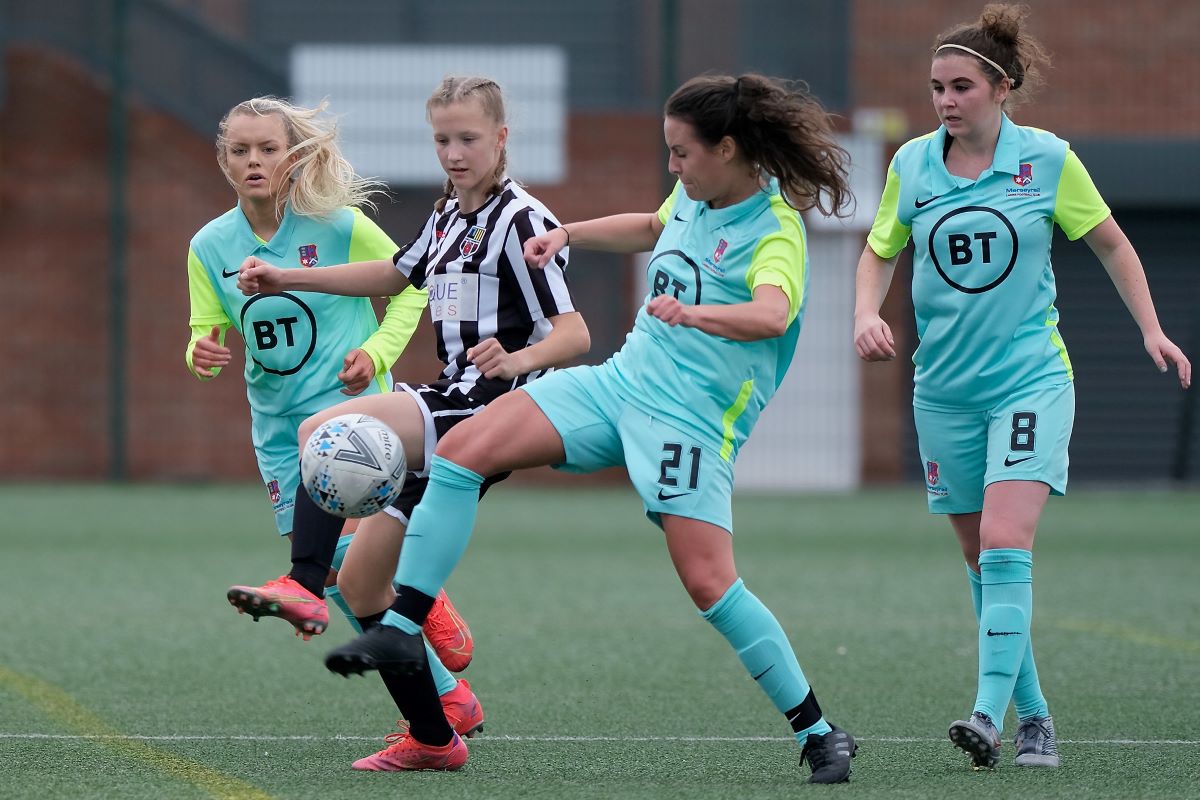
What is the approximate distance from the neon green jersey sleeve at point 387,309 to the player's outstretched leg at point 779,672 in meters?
1.28

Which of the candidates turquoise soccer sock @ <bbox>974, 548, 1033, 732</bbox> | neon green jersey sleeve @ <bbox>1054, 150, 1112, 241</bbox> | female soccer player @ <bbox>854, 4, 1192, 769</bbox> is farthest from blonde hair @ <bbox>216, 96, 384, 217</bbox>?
turquoise soccer sock @ <bbox>974, 548, 1033, 732</bbox>

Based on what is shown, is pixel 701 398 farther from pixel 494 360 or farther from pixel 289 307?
pixel 289 307

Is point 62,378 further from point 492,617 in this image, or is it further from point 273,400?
point 273,400

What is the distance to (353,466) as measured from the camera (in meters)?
4.18

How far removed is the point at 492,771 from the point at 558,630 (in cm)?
291

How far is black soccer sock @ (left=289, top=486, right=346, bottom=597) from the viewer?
14.7 feet

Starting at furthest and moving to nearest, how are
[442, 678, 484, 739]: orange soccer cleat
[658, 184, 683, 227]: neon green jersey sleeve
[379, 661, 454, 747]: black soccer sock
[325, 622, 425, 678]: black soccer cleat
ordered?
[442, 678, 484, 739]: orange soccer cleat → [658, 184, 683, 227]: neon green jersey sleeve → [379, 661, 454, 747]: black soccer sock → [325, 622, 425, 678]: black soccer cleat

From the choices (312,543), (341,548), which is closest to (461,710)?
(341,548)

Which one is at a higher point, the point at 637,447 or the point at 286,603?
the point at 637,447

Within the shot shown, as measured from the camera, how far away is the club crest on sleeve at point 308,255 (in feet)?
16.6

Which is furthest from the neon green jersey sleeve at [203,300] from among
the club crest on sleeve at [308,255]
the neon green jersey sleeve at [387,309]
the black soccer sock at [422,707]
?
the black soccer sock at [422,707]

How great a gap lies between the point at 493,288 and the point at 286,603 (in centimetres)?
96

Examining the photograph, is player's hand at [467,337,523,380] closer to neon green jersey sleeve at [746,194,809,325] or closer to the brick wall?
neon green jersey sleeve at [746,194,809,325]

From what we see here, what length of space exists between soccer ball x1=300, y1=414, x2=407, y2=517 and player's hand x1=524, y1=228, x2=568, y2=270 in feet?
1.82
